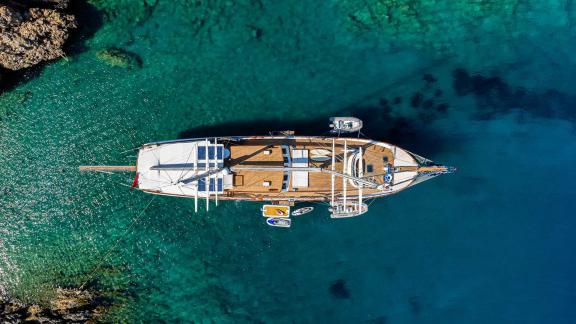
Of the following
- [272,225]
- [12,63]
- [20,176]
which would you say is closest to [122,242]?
[20,176]

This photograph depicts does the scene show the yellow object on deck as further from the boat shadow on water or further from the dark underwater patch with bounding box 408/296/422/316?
the dark underwater patch with bounding box 408/296/422/316

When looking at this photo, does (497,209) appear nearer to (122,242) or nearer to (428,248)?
(428,248)

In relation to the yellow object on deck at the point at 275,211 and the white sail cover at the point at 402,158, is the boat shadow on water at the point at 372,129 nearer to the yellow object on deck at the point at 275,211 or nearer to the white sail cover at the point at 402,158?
the white sail cover at the point at 402,158

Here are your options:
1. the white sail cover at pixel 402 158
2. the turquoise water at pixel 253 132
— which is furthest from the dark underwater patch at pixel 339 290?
the white sail cover at pixel 402 158

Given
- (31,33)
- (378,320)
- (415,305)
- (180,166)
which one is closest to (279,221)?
(180,166)

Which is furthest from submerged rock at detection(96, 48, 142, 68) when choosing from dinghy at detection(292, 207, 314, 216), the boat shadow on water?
dinghy at detection(292, 207, 314, 216)
